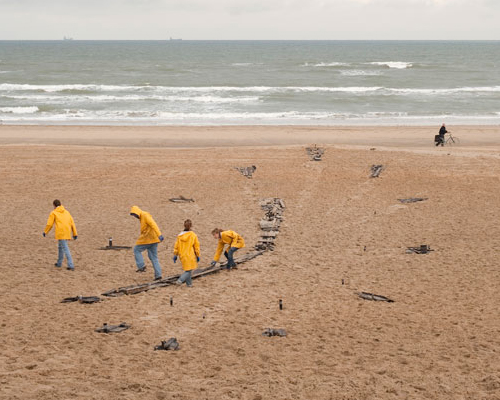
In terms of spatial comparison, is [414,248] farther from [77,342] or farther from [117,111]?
[117,111]

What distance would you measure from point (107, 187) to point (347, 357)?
526 inches

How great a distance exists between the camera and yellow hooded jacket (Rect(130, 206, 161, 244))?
38.4ft

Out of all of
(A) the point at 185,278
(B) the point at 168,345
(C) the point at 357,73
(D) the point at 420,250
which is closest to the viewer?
(B) the point at 168,345

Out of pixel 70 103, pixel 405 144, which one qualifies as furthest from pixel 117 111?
pixel 405 144

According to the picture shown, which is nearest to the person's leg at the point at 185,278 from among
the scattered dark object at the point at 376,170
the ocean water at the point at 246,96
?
the scattered dark object at the point at 376,170

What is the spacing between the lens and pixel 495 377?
7957 mm

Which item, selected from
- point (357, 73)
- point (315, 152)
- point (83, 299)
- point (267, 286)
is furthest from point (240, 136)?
point (357, 73)

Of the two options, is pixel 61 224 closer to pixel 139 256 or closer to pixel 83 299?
pixel 139 256

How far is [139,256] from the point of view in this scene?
1207 cm

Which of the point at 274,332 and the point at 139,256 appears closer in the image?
the point at 274,332

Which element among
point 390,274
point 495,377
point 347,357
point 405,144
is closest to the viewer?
point 495,377

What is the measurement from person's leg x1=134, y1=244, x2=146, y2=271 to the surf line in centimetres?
74

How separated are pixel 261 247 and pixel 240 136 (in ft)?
63.2

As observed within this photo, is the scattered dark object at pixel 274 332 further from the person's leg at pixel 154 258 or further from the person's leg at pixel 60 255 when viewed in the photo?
the person's leg at pixel 60 255
